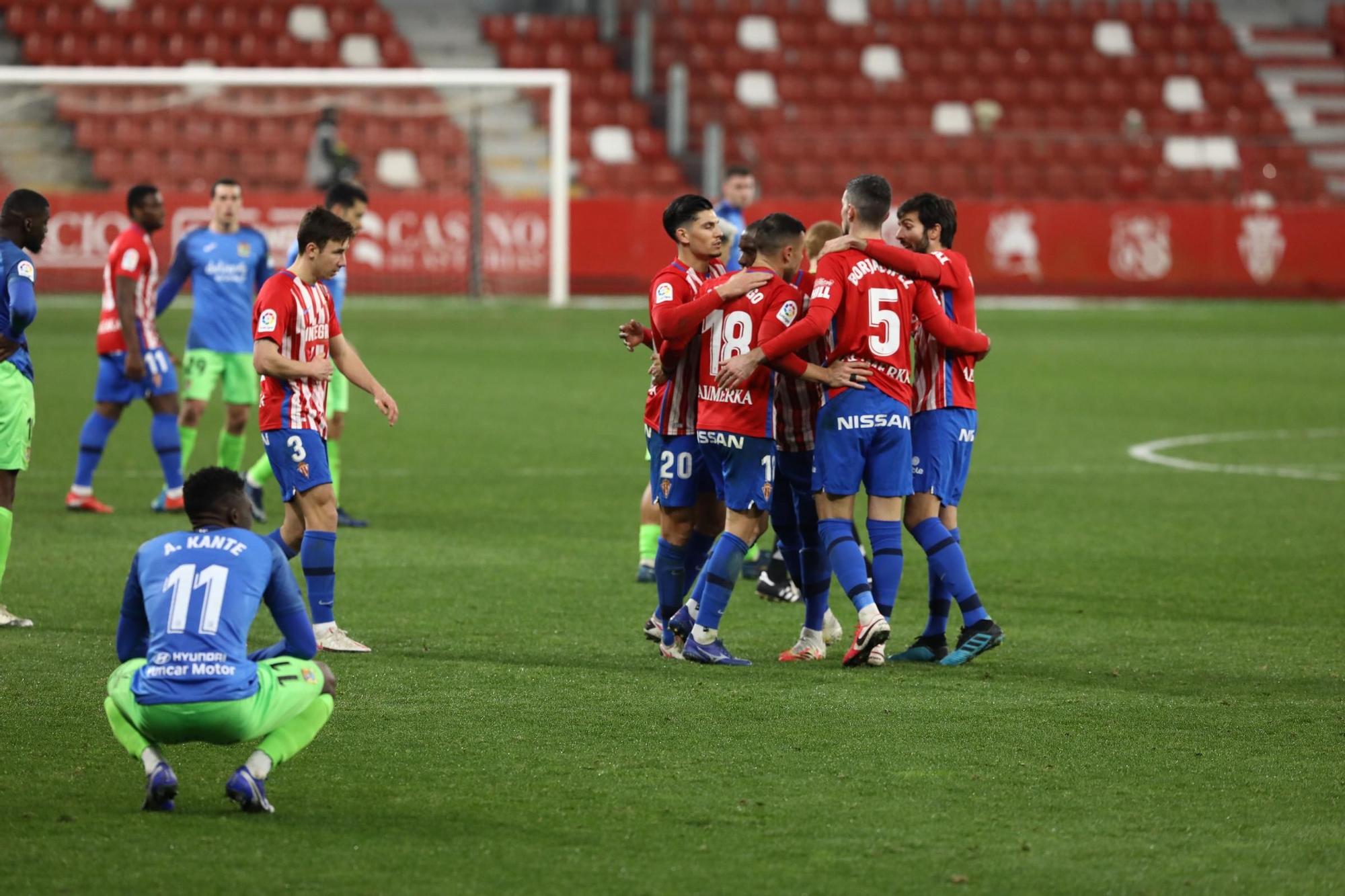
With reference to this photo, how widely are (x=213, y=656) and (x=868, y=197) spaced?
3.44 m

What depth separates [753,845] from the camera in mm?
5137

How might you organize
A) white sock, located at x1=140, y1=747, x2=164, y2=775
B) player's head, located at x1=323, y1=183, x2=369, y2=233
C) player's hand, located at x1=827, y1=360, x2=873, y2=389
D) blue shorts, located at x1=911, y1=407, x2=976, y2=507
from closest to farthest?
white sock, located at x1=140, y1=747, x2=164, y2=775 < player's hand, located at x1=827, y1=360, x2=873, y2=389 < blue shorts, located at x1=911, y1=407, x2=976, y2=507 < player's head, located at x1=323, y1=183, x2=369, y2=233

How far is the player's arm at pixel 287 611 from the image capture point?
17.6 ft

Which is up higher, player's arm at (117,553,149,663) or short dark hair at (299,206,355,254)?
short dark hair at (299,206,355,254)

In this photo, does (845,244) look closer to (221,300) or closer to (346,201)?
(346,201)

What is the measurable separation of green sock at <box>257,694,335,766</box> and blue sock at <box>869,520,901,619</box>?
2925 millimetres

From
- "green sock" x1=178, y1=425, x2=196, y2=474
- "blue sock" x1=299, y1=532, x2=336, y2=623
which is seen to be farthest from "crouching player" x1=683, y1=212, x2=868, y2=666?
"green sock" x1=178, y1=425, x2=196, y2=474

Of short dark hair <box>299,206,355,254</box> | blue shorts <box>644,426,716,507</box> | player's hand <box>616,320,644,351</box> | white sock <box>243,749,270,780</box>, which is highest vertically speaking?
short dark hair <box>299,206,355,254</box>

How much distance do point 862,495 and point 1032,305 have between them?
67.7 ft

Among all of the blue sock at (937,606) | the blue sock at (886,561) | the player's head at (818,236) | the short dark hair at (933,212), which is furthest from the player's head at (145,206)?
the blue sock at (937,606)

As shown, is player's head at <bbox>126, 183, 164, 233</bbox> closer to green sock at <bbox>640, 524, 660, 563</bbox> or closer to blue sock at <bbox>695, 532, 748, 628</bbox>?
green sock at <bbox>640, 524, 660, 563</bbox>

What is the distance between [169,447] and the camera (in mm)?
12016

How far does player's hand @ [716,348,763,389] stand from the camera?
288 inches

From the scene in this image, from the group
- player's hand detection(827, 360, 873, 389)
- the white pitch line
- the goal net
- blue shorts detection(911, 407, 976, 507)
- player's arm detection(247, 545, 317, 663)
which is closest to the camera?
player's arm detection(247, 545, 317, 663)
